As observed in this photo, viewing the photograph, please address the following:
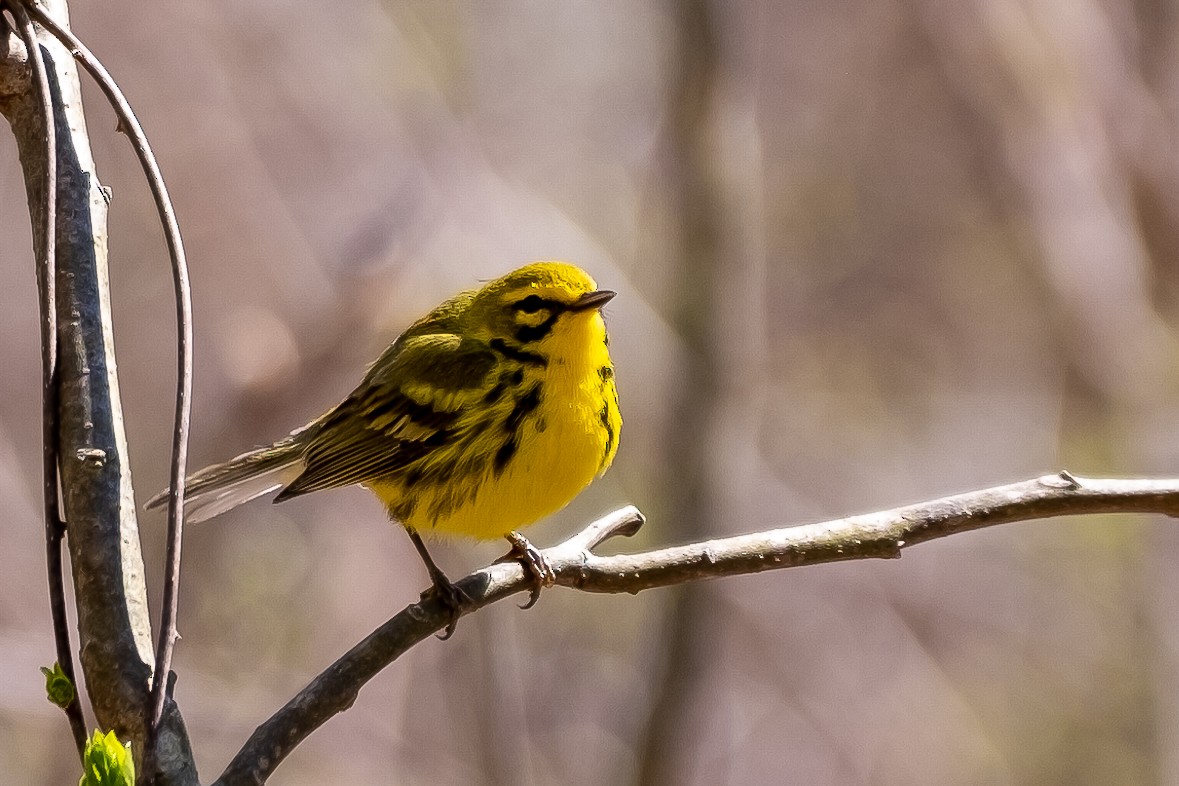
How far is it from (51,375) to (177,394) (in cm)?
20

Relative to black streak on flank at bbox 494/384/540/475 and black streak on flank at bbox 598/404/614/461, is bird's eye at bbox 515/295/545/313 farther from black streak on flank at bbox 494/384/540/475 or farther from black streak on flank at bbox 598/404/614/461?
black streak on flank at bbox 598/404/614/461

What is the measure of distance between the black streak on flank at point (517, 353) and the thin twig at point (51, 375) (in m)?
1.70

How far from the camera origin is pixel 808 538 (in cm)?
234

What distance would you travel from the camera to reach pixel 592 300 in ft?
11.5

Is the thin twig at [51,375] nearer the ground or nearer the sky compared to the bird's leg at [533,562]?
nearer the sky

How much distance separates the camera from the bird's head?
11.6ft

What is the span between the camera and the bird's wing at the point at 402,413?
12.0ft

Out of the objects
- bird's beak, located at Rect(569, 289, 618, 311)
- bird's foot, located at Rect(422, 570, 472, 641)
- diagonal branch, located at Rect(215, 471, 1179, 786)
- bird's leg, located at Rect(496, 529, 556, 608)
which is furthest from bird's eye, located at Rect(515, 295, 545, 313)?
diagonal branch, located at Rect(215, 471, 1179, 786)

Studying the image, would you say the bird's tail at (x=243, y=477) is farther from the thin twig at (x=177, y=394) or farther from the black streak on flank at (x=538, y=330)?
the thin twig at (x=177, y=394)

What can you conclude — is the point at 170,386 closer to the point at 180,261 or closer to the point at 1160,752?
the point at 180,261

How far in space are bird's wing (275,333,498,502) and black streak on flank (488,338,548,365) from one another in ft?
0.09

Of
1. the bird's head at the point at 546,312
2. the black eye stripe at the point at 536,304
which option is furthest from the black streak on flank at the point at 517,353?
the black eye stripe at the point at 536,304

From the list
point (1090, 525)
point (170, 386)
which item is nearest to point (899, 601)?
point (1090, 525)

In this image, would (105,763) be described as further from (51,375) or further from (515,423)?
(515,423)
